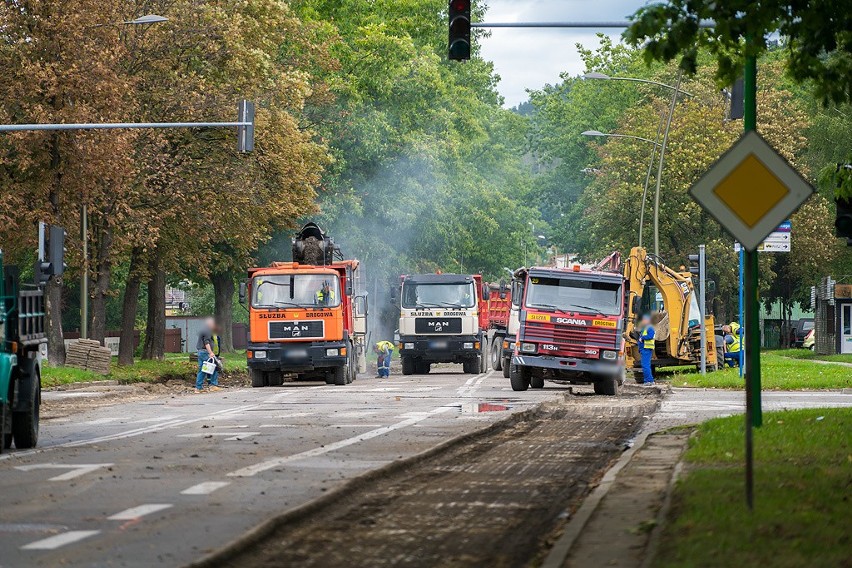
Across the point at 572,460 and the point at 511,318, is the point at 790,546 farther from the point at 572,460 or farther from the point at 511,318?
the point at 511,318

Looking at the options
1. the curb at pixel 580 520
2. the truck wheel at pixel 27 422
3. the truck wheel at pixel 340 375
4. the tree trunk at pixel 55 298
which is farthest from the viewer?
the truck wheel at pixel 340 375

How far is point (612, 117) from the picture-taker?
281ft

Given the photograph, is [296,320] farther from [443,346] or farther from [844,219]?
[844,219]

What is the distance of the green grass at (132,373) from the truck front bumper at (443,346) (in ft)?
20.4

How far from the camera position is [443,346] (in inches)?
1911

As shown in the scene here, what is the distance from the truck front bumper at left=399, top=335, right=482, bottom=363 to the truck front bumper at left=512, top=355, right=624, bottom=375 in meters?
15.6

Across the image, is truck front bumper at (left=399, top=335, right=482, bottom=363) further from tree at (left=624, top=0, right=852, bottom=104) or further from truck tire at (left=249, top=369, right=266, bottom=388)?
tree at (left=624, top=0, right=852, bottom=104)

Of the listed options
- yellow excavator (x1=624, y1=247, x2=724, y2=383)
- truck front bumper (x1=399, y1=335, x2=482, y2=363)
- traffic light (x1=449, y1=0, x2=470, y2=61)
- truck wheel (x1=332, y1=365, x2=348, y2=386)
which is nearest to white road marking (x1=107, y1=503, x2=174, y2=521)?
traffic light (x1=449, y1=0, x2=470, y2=61)

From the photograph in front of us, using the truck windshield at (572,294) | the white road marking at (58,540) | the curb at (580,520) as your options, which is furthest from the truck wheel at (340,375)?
the white road marking at (58,540)

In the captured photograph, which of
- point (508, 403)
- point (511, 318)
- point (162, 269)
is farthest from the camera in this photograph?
point (162, 269)

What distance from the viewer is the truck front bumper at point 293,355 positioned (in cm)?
3931

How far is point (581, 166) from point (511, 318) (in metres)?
49.8

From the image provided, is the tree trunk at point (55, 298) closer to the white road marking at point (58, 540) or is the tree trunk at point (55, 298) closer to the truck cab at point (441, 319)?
the truck cab at point (441, 319)

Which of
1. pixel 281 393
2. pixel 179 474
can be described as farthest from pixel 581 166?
pixel 179 474
